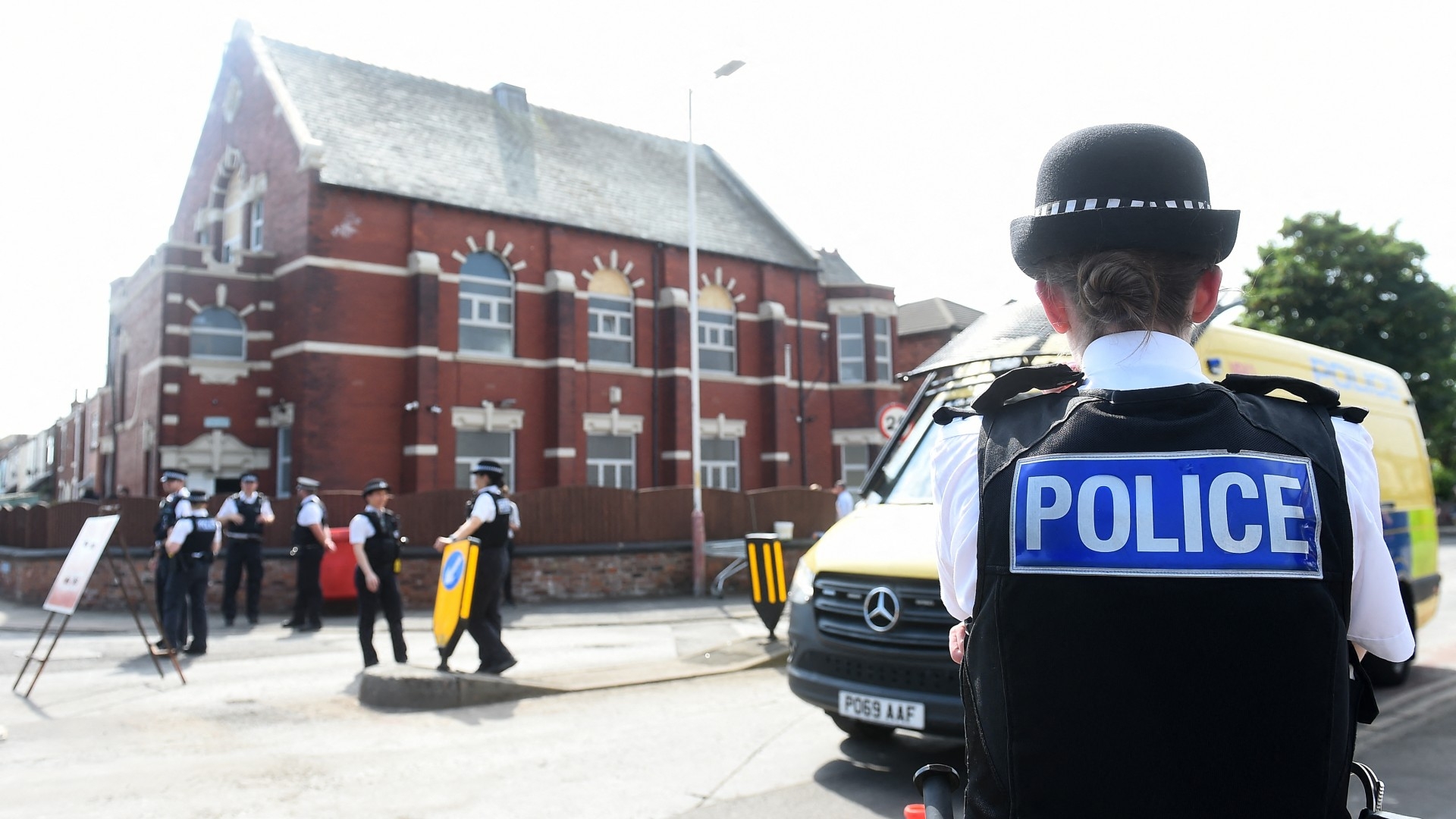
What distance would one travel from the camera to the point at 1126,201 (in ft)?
5.65

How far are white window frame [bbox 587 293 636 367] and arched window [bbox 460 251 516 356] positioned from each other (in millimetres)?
2237

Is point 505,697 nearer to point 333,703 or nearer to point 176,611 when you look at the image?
point 333,703

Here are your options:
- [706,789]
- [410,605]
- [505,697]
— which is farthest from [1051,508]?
[410,605]

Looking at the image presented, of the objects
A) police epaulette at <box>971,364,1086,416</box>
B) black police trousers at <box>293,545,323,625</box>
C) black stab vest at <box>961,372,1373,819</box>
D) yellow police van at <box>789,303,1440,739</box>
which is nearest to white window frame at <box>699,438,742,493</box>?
black police trousers at <box>293,545,323,625</box>

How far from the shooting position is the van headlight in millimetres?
5941

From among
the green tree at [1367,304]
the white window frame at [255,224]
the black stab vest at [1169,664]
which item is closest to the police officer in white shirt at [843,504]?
the white window frame at [255,224]

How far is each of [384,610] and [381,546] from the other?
61 cm

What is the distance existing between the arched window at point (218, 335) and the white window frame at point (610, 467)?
8.53 meters

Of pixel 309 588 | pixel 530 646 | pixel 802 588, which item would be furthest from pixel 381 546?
pixel 802 588

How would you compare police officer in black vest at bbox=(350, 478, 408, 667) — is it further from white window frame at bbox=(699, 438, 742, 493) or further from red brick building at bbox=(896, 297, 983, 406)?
red brick building at bbox=(896, 297, 983, 406)

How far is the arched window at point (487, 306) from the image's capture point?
2444 centimetres

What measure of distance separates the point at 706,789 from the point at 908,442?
269 centimetres

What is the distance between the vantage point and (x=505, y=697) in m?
8.18

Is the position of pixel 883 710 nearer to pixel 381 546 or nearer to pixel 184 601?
pixel 381 546
